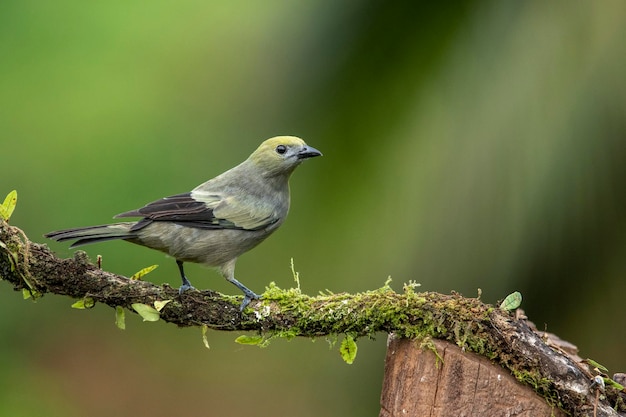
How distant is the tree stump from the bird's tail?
7.01 ft

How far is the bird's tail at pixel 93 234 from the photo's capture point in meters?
4.76

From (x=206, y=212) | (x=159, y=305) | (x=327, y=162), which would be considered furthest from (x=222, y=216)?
(x=327, y=162)

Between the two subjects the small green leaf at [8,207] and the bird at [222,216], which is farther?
the bird at [222,216]

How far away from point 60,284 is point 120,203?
7804 millimetres

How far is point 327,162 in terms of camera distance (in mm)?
9078

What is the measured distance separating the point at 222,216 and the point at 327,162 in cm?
358

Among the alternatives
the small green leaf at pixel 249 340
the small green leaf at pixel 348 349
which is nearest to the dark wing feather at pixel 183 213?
the small green leaf at pixel 249 340

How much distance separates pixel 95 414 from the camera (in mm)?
11250

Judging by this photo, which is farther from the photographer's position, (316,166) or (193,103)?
(193,103)

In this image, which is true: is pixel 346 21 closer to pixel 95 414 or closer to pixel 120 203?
pixel 120 203

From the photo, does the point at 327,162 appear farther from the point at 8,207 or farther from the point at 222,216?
the point at 8,207

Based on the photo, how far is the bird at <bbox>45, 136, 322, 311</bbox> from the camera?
5348mm

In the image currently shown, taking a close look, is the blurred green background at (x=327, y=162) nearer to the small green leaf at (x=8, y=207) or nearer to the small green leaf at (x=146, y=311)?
the small green leaf at (x=8, y=207)

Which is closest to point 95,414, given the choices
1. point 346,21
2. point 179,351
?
point 179,351
